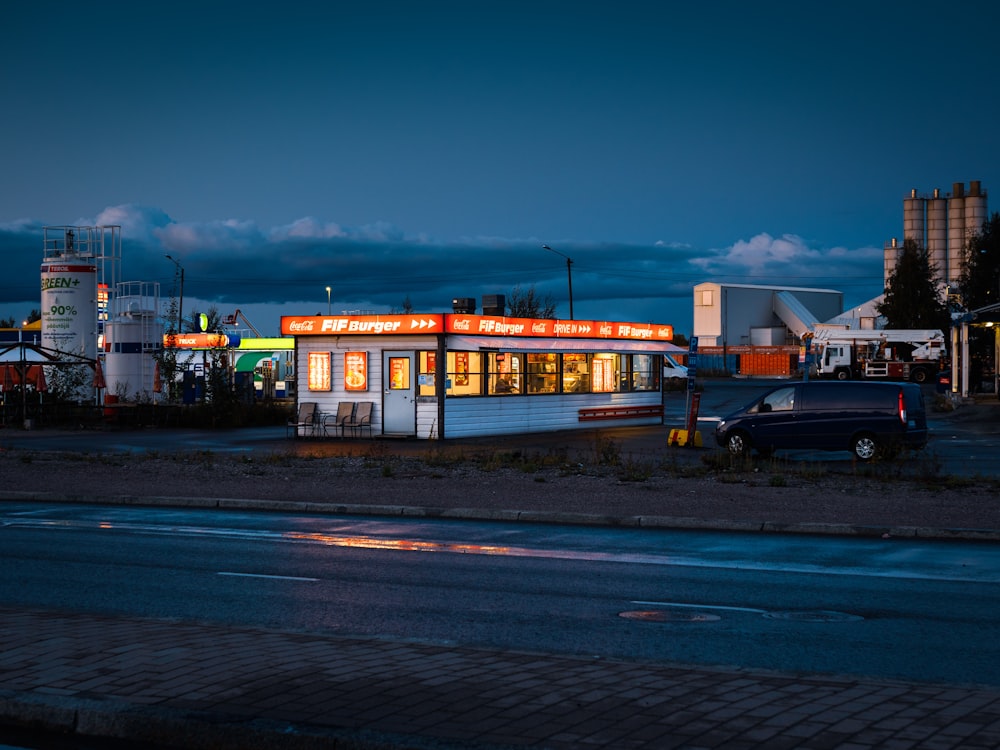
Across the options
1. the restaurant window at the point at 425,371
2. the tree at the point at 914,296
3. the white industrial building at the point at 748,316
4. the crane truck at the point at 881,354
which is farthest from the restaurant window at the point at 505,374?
the white industrial building at the point at 748,316

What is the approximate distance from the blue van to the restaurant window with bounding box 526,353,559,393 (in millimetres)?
9805

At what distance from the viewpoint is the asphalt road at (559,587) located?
27.6ft

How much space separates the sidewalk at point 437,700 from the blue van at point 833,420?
18.6 meters

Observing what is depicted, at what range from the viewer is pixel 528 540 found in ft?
47.3

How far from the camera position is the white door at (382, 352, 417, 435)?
3212 cm

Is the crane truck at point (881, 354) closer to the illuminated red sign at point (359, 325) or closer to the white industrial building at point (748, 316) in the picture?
the white industrial building at point (748, 316)

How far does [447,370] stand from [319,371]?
12.6 feet

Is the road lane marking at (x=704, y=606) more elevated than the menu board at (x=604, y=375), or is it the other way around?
the menu board at (x=604, y=375)

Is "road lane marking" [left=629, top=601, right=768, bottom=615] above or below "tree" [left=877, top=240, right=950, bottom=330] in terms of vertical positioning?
below

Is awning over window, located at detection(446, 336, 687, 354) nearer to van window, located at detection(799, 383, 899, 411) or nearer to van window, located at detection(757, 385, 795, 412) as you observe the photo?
van window, located at detection(757, 385, 795, 412)

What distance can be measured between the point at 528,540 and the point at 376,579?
3317mm

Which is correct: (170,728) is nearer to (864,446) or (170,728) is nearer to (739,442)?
(864,446)

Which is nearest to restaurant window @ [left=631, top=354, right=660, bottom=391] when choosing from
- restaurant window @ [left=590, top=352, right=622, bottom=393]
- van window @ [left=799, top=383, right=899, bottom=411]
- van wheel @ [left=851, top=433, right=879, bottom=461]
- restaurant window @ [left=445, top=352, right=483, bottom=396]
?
restaurant window @ [left=590, top=352, right=622, bottom=393]

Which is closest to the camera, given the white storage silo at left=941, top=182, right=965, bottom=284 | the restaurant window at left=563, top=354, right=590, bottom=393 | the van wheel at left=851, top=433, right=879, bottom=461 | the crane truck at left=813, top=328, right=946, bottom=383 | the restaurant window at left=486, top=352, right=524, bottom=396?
the van wheel at left=851, top=433, right=879, bottom=461
